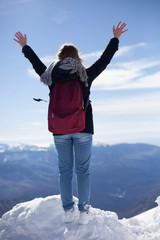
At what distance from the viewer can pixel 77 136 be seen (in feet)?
10.8

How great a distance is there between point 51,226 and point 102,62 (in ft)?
9.48

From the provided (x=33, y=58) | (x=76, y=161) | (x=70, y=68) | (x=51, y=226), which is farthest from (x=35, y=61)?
(x=51, y=226)

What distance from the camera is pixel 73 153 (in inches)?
137

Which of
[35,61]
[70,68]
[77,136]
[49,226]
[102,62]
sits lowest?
[49,226]

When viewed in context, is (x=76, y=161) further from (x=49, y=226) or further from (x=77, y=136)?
(x=49, y=226)

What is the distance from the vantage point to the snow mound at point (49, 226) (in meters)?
3.51

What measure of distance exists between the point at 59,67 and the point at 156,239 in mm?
3495

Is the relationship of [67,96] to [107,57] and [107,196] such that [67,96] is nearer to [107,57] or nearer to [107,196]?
[107,57]

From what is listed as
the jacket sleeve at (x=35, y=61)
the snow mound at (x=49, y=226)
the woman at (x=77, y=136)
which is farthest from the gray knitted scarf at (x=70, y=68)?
the snow mound at (x=49, y=226)

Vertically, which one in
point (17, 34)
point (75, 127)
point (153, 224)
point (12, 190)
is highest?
point (17, 34)

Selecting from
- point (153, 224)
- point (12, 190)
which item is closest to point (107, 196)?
point (12, 190)

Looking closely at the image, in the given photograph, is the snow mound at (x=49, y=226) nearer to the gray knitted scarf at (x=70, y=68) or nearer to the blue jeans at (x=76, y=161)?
the blue jeans at (x=76, y=161)

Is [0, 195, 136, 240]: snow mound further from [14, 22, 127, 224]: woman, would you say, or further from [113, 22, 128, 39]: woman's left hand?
[113, 22, 128, 39]: woman's left hand

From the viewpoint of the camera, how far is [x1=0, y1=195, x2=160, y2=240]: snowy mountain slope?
3.52 m
